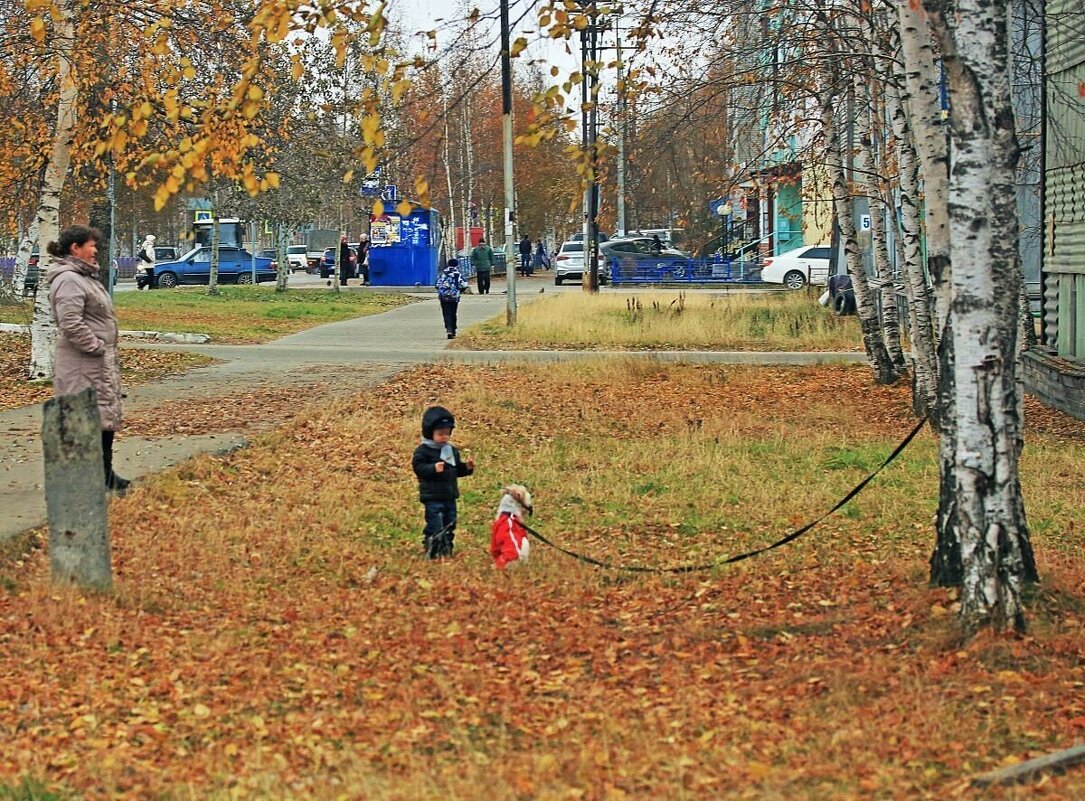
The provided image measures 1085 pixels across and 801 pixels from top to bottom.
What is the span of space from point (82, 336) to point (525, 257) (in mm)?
53227

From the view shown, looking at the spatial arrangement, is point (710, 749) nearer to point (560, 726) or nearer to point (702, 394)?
point (560, 726)

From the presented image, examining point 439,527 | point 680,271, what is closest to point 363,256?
point 680,271

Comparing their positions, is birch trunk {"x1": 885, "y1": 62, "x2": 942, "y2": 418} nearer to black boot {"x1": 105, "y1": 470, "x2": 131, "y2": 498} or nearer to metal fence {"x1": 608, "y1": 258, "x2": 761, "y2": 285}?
black boot {"x1": 105, "y1": 470, "x2": 131, "y2": 498}

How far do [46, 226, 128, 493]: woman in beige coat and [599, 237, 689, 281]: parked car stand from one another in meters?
43.0

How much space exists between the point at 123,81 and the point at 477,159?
5494cm

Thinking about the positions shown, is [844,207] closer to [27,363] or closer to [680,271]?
[27,363]

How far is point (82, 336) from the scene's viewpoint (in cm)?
940

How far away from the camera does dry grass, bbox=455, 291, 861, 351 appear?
962 inches

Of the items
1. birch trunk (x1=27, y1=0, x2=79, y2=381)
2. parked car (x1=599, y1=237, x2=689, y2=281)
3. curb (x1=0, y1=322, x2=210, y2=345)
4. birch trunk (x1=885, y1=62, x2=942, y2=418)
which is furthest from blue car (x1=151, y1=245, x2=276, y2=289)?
birch trunk (x1=885, y1=62, x2=942, y2=418)

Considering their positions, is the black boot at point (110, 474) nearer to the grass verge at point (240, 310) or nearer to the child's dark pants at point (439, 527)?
the child's dark pants at point (439, 527)

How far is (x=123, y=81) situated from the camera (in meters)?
16.5

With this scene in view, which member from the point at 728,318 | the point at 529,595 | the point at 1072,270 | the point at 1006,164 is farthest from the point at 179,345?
the point at 1006,164

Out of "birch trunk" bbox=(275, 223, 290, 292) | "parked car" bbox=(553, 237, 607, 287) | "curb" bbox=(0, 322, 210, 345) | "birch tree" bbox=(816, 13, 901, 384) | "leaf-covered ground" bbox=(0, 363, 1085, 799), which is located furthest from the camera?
"parked car" bbox=(553, 237, 607, 287)

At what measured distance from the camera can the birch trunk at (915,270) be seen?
1249 centimetres
